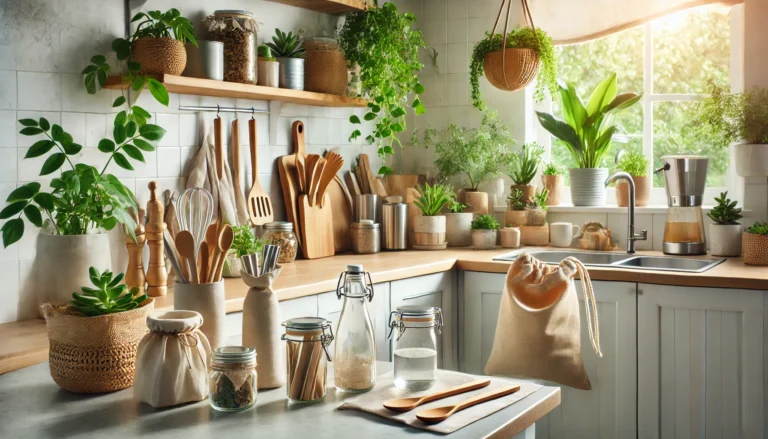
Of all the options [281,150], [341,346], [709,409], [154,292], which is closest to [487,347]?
[709,409]

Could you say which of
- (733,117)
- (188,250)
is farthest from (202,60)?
(733,117)

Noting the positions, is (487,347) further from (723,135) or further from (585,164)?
(723,135)

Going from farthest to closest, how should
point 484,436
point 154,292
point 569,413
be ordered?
point 569,413
point 154,292
point 484,436

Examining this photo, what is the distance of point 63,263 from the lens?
233cm

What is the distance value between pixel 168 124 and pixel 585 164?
2.02m

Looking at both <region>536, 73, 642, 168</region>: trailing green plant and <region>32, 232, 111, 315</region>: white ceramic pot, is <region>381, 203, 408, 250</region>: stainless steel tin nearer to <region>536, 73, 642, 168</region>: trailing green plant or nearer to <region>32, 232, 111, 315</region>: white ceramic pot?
<region>536, 73, 642, 168</region>: trailing green plant

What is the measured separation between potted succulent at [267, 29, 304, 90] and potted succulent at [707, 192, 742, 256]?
186 centimetres

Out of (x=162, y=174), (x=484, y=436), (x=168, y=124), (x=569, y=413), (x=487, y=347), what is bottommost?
(x=569, y=413)

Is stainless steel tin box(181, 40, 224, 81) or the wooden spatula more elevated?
stainless steel tin box(181, 40, 224, 81)

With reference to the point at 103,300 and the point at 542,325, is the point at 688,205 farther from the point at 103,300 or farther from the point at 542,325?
the point at 103,300

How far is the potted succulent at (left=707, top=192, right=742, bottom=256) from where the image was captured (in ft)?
11.6

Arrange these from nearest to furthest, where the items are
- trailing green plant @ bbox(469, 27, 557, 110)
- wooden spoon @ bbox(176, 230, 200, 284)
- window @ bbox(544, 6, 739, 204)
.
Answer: wooden spoon @ bbox(176, 230, 200, 284) → trailing green plant @ bbox(469, 27, 557, 110) → window @ bbox(544, 6, 739, 204)

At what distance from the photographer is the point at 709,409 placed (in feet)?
9.82

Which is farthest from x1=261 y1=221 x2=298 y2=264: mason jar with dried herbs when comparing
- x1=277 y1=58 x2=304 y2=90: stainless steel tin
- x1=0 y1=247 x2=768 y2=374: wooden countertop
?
x1=277 y1=58 x2=304 y2=90: stainless steel tin
